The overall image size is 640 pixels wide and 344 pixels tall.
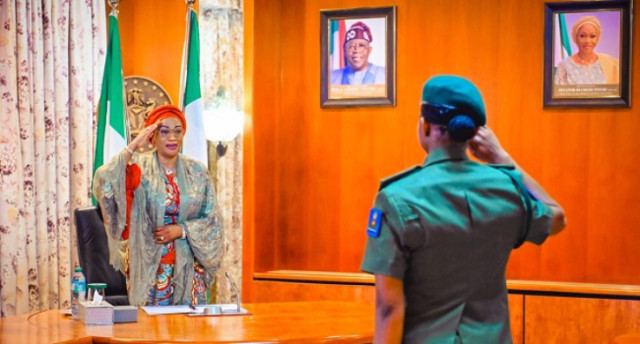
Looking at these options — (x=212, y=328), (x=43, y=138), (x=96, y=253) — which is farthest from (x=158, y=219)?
(x=43, y=138)

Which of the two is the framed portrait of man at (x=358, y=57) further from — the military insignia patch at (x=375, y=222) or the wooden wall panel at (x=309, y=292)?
the military insignia patch at (x=375, y=222)

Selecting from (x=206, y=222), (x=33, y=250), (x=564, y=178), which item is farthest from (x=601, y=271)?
(x=33, y=250)

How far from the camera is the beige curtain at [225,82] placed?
5.54m

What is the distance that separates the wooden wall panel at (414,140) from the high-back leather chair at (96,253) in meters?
1.19

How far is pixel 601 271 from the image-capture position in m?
5.26

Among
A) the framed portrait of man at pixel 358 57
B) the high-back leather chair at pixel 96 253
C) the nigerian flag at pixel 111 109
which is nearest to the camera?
the high-back leather chair at pixel 96 253

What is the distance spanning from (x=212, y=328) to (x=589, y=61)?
3.16 m

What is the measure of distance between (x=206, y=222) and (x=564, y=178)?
2317mm

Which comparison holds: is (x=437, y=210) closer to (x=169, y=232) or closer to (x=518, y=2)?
(x=169, y=232)

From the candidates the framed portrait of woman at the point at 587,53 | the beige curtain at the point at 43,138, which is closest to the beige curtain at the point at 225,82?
the beige curtain at the point at 43,138

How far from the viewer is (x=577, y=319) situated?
504 cm

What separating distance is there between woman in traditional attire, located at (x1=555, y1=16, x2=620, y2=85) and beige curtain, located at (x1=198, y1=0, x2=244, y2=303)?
2.12m

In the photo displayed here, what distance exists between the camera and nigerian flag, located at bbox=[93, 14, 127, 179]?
17.5ft

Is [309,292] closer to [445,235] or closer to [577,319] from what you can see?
[577,319]
